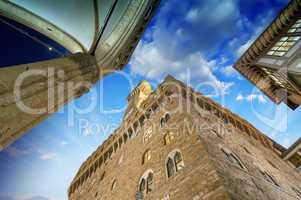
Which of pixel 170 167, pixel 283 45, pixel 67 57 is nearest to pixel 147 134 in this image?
pixel 170 167

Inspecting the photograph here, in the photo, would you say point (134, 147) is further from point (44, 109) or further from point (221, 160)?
point (44, 109)

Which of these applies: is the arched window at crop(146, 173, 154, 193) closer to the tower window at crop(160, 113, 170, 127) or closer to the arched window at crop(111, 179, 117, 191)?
the tower window at crop(160, 113, 170, 127)

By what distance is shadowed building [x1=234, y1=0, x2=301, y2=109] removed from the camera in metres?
12.1

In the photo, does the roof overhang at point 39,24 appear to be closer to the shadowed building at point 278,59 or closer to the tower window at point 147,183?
the tower window at point 147,183

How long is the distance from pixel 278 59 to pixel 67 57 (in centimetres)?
1453

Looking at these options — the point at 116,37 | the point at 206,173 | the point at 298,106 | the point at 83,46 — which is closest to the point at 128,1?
the point at 116,37

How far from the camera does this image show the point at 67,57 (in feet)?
16.8

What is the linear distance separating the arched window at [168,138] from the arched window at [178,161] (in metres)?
1.10

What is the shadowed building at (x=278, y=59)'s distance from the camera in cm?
1208

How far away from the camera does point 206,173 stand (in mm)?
6121

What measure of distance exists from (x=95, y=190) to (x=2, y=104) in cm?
1200

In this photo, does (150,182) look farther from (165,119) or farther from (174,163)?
(165,119)

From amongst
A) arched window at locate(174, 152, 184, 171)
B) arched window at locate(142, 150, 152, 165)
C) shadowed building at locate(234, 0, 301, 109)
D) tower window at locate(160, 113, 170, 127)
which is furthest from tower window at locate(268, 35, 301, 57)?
arched window at locate(142, 150, 152, 165)

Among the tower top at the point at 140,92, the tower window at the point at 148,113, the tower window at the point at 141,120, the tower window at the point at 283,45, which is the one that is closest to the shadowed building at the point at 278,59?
the tower window at the point at 283,45
